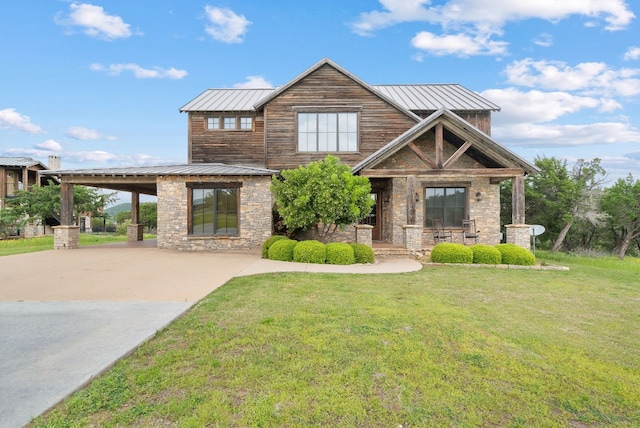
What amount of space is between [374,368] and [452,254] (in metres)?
8.82

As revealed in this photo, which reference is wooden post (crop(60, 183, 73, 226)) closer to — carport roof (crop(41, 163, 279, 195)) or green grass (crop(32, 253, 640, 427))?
carport roof (crop(41, 163, 279, 195))

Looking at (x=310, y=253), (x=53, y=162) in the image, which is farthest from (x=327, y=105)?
(x=53, y=162)

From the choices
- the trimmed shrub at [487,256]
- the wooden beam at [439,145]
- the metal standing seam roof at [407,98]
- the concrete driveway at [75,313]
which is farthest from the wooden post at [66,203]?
the trimmed shrub at [487,256]

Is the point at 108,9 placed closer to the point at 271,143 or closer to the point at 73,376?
the point at 271,143

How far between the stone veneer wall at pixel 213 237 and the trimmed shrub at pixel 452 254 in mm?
6659

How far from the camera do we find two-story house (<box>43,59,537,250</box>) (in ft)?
42.3

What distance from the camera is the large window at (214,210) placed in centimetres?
1425

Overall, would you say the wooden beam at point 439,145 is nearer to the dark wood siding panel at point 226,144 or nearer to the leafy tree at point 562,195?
the dark wood siding panel at point 226,144

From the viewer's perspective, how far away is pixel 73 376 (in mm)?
3096

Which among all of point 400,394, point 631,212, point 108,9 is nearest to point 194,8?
point 108,9

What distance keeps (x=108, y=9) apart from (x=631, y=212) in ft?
98.9

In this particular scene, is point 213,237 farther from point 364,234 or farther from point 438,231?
point 438,231

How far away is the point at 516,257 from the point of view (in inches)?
→ 437

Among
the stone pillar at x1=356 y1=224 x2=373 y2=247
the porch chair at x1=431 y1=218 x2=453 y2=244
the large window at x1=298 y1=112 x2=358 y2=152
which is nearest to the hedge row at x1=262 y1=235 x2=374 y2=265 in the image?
the stone pillar at x1=356 y1=224 x2=373 y2=247
